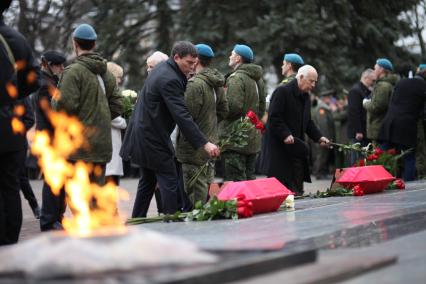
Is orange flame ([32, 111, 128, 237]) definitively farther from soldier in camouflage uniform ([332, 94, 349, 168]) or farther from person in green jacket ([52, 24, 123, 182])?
soldier in camouflage uniform ([332, 94, 349, 168])

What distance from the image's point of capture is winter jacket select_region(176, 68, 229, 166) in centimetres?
1204

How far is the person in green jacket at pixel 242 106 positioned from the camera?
44.2 ft

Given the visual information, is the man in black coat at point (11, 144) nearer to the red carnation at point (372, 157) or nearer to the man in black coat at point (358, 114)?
the red carnation at point (372, 157)

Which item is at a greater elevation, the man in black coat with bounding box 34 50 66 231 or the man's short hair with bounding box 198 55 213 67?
the man's short hair with bounding box 198 55 213 67

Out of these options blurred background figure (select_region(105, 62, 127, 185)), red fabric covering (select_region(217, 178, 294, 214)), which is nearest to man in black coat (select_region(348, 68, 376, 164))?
blurred background figure (select_region(105, 62, 127, 185))

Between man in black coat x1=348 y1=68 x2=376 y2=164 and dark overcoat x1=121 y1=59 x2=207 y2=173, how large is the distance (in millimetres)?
7460

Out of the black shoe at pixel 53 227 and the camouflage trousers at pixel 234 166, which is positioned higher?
the camouflage trousers at pixel 234 166

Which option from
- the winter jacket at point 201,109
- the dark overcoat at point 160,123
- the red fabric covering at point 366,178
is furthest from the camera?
the red fabric covering at point 366,178

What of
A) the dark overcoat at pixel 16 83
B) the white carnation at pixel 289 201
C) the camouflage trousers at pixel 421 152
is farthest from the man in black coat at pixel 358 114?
the dark overcoat at pixel 16 83

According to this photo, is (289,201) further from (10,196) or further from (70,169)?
(10,196)

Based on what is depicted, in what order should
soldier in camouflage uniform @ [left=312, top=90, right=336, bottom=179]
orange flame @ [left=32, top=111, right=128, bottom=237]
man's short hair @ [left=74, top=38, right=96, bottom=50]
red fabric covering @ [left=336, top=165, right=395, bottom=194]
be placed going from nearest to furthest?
orange flame @ [left=32, top=111, right=128, bottom=237] < man's short hair @ [left=74, top=38, right=96, bottom=50] < red fabric covering @ [left=336, top=165, right=395, bottom=194] < soldier in camouflage uniform @ [left=312, top=90, right=336, bottom=179]

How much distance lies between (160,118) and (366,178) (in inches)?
139

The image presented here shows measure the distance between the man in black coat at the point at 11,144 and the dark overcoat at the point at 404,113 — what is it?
9.25 m

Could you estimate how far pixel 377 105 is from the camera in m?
17.9
